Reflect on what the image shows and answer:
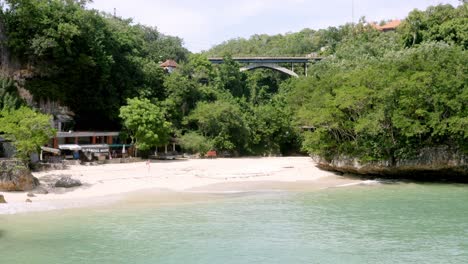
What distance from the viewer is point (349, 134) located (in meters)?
43.1

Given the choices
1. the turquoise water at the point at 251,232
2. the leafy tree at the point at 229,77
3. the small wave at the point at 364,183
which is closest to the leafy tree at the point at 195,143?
the leafy tree at the point at 229,77

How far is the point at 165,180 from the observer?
3922cm

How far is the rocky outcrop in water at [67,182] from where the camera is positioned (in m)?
34.8

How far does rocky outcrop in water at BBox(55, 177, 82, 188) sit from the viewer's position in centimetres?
3475

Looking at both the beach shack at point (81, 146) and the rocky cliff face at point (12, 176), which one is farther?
the beach shack at point (81, 146)

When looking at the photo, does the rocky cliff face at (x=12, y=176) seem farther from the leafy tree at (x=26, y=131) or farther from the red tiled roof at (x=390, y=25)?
the red tiled roof at (x=390, y=25)

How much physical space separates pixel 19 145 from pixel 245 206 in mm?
16945

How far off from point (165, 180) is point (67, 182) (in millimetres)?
7509

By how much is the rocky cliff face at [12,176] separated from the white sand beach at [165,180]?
0.72m

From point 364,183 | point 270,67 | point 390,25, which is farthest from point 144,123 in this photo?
point 390,25

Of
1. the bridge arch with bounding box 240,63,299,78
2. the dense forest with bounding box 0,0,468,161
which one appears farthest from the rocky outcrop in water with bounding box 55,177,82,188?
the bridge arch with bounding box 240,63,299,78

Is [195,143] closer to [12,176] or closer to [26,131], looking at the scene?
[26,131]

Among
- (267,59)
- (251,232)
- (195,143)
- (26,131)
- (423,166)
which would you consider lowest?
(251,232)

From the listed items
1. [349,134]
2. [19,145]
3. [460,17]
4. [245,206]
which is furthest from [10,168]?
[460,17]
